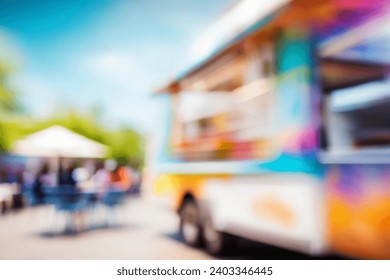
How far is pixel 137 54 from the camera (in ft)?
12.7

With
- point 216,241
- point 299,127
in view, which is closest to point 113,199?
point 216,241

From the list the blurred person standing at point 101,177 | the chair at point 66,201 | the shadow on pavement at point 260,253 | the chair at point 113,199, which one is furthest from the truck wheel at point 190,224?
the blurred person standing at point 101,177

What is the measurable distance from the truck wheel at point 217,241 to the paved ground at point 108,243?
9cm

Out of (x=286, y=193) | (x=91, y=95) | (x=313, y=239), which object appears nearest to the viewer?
(x=313, y=239)

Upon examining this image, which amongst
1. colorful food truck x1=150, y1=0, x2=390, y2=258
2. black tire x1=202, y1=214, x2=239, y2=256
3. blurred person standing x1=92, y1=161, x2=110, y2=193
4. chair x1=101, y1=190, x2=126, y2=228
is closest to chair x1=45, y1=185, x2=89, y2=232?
chair x1=101, y1=190, x2=126, y2=228

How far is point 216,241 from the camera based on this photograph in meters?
3.85

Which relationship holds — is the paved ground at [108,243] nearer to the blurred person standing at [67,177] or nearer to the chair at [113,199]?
the chair at [113,199]

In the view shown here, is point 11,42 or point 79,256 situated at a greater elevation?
point 11,42

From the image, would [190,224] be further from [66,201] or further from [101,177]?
[101,177]

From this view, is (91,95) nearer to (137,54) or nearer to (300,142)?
(137,54)

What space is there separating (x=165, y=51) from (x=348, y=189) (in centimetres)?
223

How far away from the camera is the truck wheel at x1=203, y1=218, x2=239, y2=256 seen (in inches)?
146
